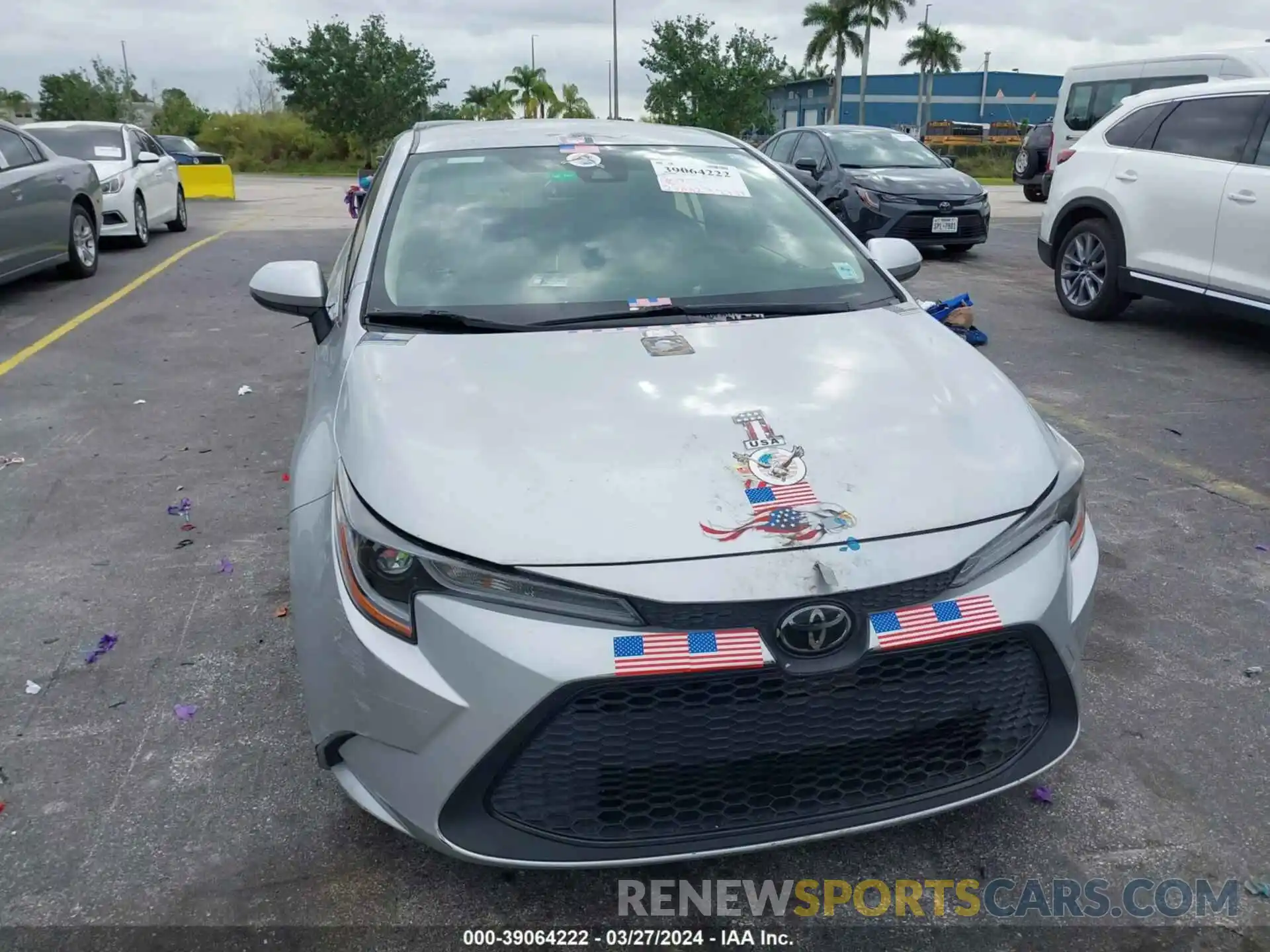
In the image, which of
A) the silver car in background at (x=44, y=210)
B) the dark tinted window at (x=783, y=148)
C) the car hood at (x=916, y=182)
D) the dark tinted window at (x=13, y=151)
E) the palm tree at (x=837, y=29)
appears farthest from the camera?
the palm tree at (x=837, y=29)

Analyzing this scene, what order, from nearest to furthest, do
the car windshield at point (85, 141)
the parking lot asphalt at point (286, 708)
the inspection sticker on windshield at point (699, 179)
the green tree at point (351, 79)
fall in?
1. the parking lot asphalt at point (286, 708)
2. the inspection sticker on windshield at point (699, 179)
3. the car windshield at point (85, 141)
4. the green tree at point (351, 79)

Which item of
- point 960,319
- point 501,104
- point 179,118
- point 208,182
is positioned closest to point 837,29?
point 501,104

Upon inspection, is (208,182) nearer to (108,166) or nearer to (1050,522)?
(108,166)

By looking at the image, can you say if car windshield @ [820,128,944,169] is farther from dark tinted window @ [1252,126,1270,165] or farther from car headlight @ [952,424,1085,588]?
car headlight @ [952,424,1085,588]

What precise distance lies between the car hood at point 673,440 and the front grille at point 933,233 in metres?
8.75

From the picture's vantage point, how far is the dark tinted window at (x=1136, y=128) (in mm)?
7547

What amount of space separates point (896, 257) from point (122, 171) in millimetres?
10709

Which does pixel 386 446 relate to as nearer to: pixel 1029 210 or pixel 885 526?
pixel 885 526

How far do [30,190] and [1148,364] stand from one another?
877cm

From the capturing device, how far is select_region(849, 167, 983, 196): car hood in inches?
445

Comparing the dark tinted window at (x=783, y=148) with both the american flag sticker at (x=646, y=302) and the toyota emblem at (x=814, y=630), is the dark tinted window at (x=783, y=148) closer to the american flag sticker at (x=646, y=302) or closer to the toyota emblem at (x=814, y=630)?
the american flag sticker at (x=646, y=302)

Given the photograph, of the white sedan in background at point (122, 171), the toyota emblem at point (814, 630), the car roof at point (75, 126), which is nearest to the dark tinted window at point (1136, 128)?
the toyota emblem at point (814, 630)

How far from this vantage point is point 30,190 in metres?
8.59

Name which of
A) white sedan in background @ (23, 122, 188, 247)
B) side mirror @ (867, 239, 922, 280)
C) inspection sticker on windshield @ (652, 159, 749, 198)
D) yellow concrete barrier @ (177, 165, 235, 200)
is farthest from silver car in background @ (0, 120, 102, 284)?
yellow concrete barrier @ (177, 165, 235, 200)
